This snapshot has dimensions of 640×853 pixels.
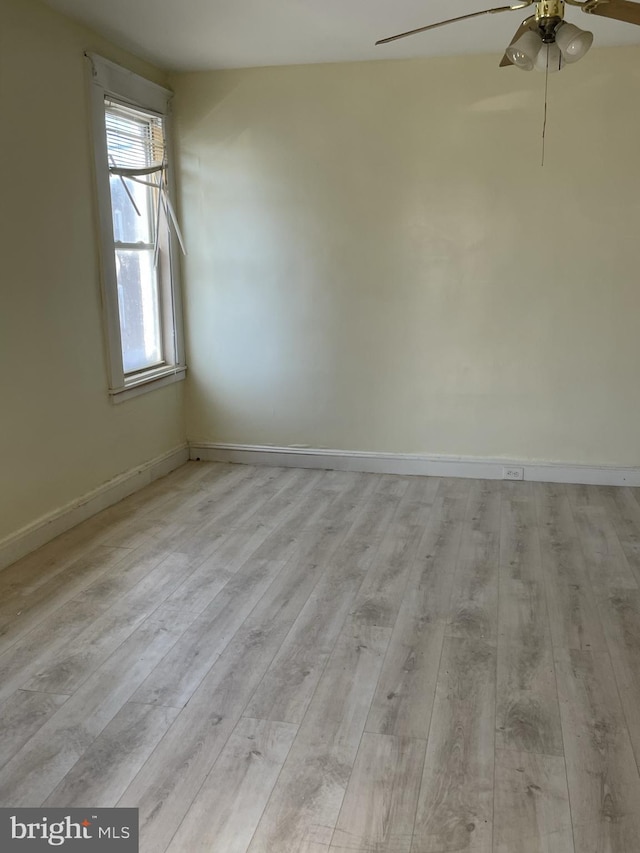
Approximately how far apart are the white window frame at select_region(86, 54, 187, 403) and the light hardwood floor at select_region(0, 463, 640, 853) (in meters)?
0.89

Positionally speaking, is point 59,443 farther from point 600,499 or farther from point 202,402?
point 600,499

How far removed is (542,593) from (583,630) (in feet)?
1.06

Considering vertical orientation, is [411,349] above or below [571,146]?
below

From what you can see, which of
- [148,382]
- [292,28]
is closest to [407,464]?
[148,382]

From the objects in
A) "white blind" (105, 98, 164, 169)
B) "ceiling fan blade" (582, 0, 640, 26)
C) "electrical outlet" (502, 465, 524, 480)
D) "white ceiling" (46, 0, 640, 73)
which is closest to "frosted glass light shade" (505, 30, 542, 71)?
"ceiling fan blade" (582, 0, 640, 26)

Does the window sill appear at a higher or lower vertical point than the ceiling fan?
lower

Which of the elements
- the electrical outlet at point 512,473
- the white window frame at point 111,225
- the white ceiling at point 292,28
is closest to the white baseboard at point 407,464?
the electrical outlet at point 512,473

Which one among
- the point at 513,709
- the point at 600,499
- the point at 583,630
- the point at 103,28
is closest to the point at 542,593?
the point at 583,630

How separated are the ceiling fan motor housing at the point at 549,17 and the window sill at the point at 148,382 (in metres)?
2.86

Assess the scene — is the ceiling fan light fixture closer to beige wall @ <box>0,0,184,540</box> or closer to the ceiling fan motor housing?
the ceiling fan motor housing

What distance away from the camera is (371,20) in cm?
354

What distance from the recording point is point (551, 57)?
2314 mm

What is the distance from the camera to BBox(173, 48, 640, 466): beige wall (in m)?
4.20

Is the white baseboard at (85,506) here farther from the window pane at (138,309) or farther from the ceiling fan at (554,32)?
the ceiling fan at (554,32)
